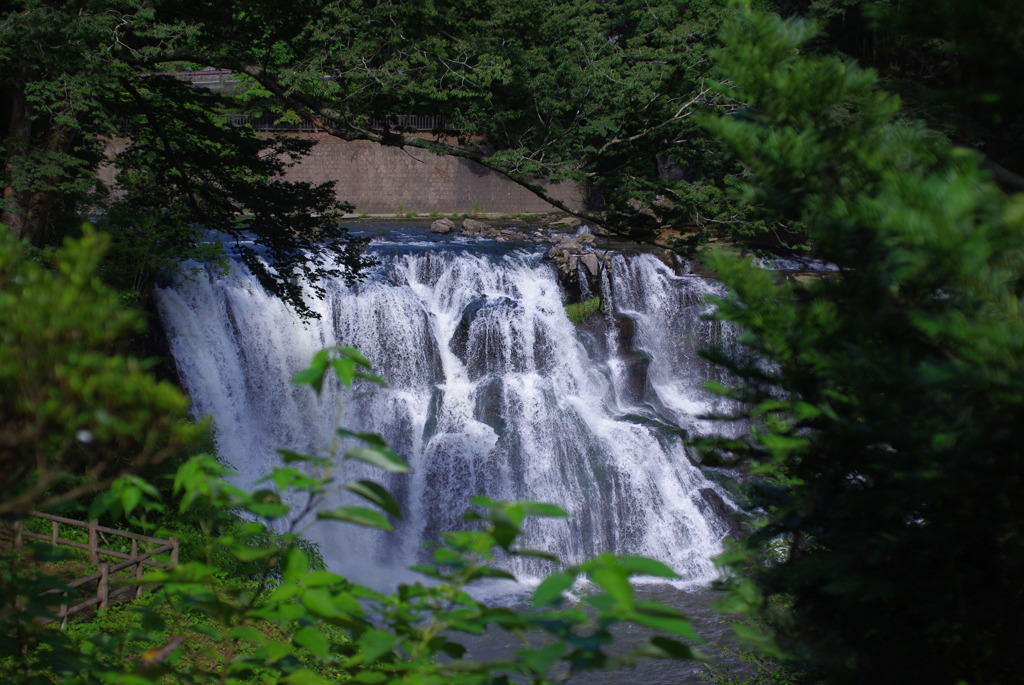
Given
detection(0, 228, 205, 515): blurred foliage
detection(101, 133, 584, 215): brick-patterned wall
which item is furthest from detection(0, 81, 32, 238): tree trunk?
detection(101, 133, 584, 215): brick-patterned wall

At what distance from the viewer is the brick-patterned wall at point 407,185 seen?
27562mm

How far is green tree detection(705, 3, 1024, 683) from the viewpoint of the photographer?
1.80 m

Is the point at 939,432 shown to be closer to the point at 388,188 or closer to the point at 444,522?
the point at 444,522

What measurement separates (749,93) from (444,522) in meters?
11.4

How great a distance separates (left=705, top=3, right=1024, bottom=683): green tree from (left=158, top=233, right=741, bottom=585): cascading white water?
10.1m

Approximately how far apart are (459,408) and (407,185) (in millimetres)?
15183

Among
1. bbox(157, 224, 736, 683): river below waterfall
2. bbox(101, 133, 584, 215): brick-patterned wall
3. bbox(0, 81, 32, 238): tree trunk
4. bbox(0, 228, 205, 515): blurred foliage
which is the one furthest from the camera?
bbox(101, 133, 584, 215): brick-patterned wall

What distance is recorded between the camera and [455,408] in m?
14.1

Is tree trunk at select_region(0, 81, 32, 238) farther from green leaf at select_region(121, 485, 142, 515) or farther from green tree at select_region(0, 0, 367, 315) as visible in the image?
green leaf at select_region(121, 485, 142, 515)

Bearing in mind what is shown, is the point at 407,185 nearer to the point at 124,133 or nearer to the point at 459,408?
the point at 459,408

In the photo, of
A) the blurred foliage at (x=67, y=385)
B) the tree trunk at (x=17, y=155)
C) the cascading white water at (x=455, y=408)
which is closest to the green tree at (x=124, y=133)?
the tree trunk at (x=17, y=155)

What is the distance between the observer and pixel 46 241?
31.8 feet

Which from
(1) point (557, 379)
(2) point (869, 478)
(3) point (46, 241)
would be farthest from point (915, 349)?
(1) point (557, 379)

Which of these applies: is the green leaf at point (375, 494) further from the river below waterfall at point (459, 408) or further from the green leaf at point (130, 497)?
the river below waterfall at point (459, 408)
